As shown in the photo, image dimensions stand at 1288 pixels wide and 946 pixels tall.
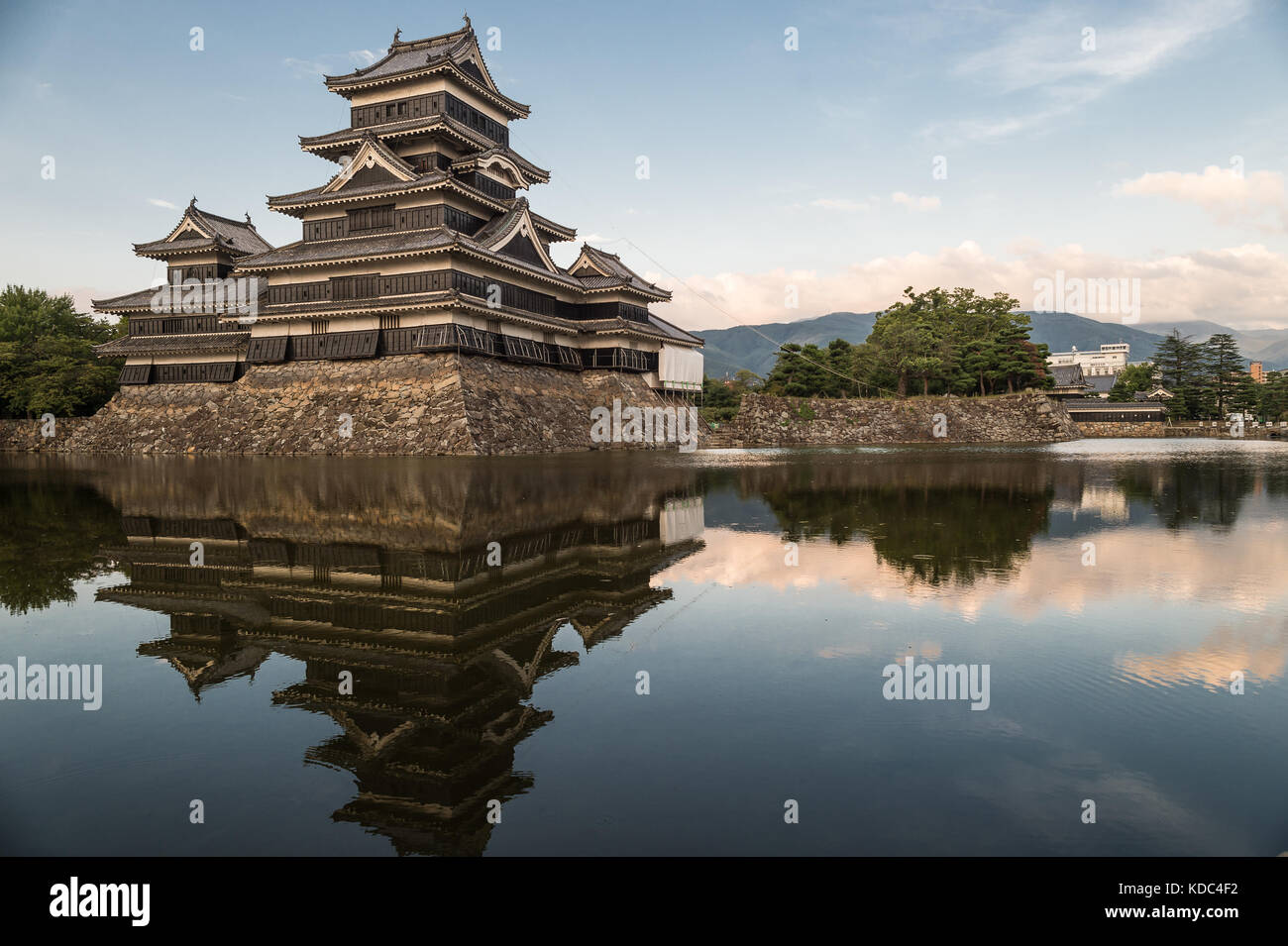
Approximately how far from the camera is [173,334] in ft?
164

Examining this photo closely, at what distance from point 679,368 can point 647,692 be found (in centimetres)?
5256

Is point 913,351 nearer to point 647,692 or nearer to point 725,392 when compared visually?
point 725,392

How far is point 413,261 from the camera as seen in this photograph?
1516 inches

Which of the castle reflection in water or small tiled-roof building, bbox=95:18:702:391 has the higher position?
small tiled-roof building, bbox=95:18:702:391

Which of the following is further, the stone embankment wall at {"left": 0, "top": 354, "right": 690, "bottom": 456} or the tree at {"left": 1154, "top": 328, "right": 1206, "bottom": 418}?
the tree at {"left": 1154, "top": 328, "right": 1206, "bottom": 418}

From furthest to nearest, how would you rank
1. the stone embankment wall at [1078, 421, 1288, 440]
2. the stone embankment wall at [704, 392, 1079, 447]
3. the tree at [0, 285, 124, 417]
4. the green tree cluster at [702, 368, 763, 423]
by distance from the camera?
1. the green tree cluster at [702, 368, 763, 423]
2. the stone embankment wall at [1078, 421, 1288, 440]
3. the stone embankment wall at [704, 392, 1079, 447]
4. the tree at [0, 285, 124, 417]

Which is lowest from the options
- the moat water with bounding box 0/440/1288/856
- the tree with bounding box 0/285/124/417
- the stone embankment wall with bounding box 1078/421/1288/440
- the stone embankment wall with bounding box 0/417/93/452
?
the moat water with bounding box 0/440/1288/856

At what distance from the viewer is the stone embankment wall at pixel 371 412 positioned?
35.1m

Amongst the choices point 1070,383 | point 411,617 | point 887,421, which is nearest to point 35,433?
point 411,617

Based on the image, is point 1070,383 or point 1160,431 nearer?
point 1160,431

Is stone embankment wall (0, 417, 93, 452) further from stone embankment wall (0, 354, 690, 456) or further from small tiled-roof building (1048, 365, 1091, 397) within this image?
small tiled-roof building (1048, 365, 1091, 397)

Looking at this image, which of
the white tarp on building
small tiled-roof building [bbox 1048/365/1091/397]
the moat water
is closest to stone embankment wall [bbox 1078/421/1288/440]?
small tiled-roof building [bbox 1048/365/1091/397]

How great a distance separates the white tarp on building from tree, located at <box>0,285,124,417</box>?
42438 mm

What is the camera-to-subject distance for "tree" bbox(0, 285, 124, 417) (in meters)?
51.5
